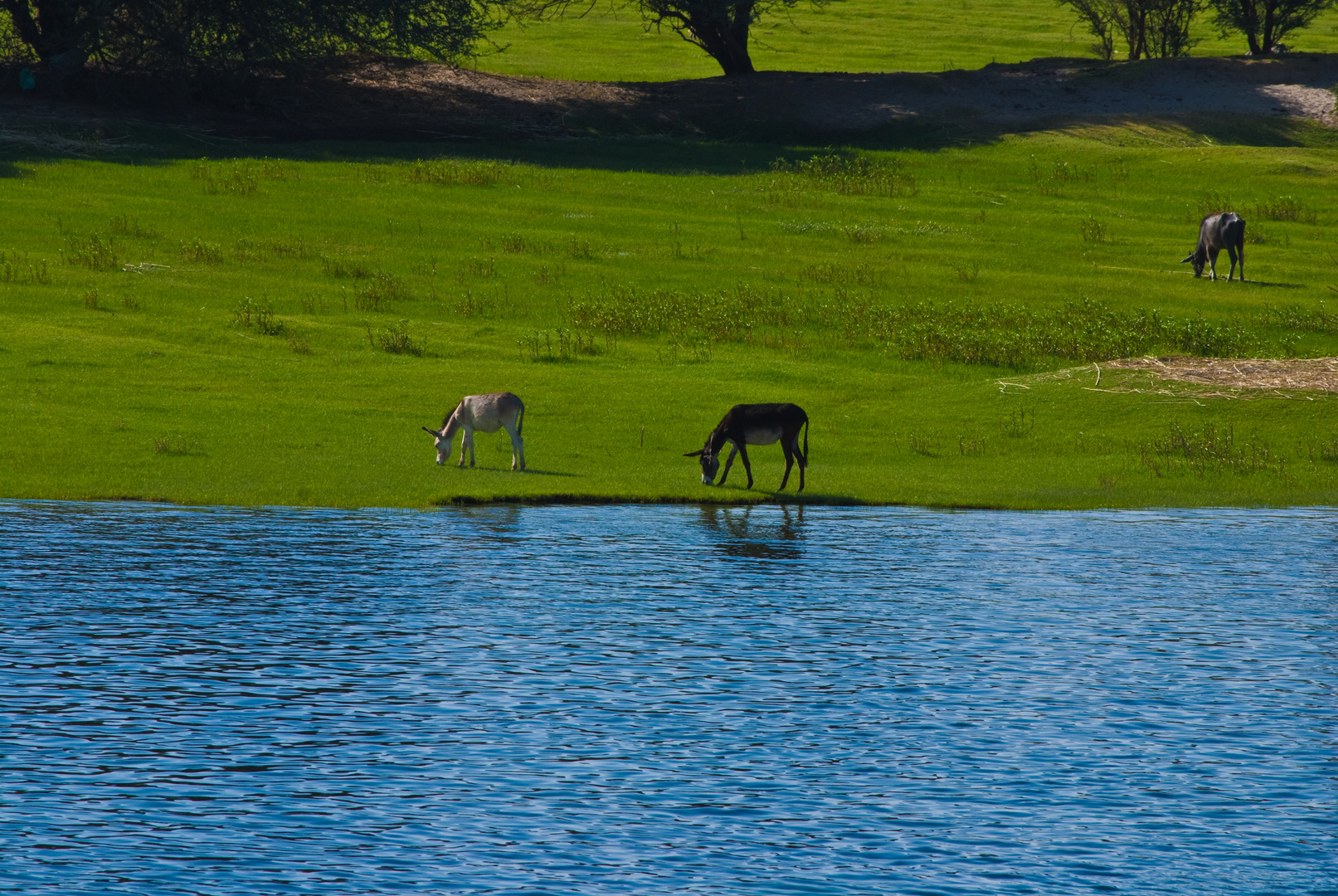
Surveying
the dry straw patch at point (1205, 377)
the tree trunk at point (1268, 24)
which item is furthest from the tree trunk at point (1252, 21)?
the dry straw patch at point (1205, 377)

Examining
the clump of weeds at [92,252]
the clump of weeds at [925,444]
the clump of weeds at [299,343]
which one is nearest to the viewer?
the clump of weeds at [925,444]

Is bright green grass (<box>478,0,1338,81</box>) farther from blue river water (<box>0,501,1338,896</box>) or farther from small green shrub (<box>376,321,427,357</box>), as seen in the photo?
blue river water (<box>0,501,1338,896</box>)

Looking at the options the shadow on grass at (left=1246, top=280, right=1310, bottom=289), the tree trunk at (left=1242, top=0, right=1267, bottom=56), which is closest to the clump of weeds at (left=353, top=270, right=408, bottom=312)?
the shadow on grass at (left=1246, top=280, right=1310, bottom=289)

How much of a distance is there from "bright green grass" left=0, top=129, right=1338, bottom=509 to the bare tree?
1787 centimetres

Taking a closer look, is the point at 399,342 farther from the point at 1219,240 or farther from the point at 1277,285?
the point at 1277,285

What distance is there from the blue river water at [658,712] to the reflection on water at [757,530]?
133mm

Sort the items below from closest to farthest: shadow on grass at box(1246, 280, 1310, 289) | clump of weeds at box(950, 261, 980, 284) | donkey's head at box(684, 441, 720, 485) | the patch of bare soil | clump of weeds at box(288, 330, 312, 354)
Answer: donkey's head at box(684, 441, 720, 485), clump of weeds at box(288, 330, 312, 354), clump of weeds at box(950, 261, 980, 284), shadow on grass at box(1246, 280, 1310, 289), the patch of bare soil

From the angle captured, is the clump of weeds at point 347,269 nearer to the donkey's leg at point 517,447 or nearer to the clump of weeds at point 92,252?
the clump of weeds at point 92,252

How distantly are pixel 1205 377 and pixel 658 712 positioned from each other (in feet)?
72.2

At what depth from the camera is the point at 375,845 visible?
10.5 metres

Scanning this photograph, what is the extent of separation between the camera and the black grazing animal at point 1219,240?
149 ft

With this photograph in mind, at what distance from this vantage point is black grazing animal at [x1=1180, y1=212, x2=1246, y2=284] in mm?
45281

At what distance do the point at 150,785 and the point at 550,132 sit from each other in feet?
184

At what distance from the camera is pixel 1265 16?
264ft
